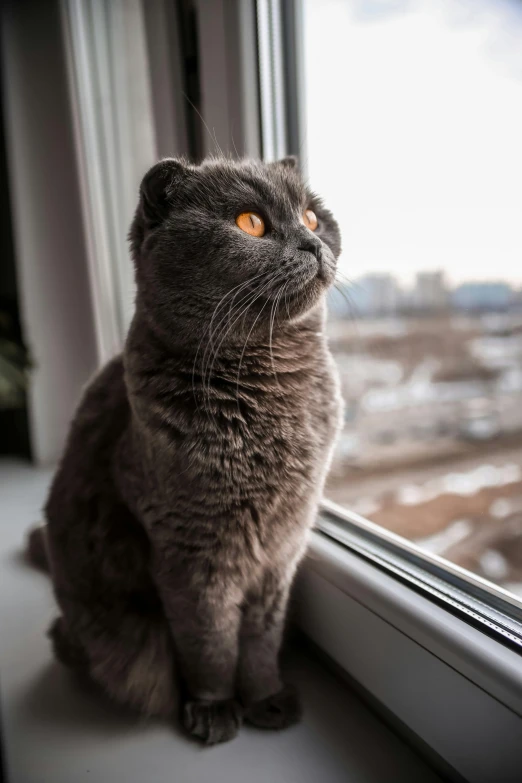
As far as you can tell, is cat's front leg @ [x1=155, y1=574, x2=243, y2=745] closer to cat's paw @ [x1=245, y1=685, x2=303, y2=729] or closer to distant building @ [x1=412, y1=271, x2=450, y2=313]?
cat's paw @ [x1=245, y1=685, x2=303, y2=729]

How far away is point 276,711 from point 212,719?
0.30 ft

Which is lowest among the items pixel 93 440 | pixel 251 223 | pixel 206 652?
pixel 206 652

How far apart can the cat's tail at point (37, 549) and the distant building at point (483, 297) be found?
0.94 meters

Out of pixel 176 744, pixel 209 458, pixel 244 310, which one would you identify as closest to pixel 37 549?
pixel 176 744

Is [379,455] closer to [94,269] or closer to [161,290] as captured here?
[161,290]

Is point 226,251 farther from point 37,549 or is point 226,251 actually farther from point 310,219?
point 37,549

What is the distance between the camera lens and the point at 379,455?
964 millimetres

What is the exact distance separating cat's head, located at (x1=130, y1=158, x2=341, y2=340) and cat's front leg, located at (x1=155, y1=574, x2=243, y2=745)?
1.14 ft

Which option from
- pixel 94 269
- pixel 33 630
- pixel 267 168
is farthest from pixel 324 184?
→ pixel 33 630

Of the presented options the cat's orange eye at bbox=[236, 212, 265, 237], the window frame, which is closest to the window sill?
the window frame

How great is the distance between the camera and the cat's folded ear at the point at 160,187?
0.61m

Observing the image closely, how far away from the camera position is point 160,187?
62 cm

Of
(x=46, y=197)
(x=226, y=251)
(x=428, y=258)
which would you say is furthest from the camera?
(x=46, y=197)

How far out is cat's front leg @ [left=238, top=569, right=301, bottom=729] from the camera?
717 mm
